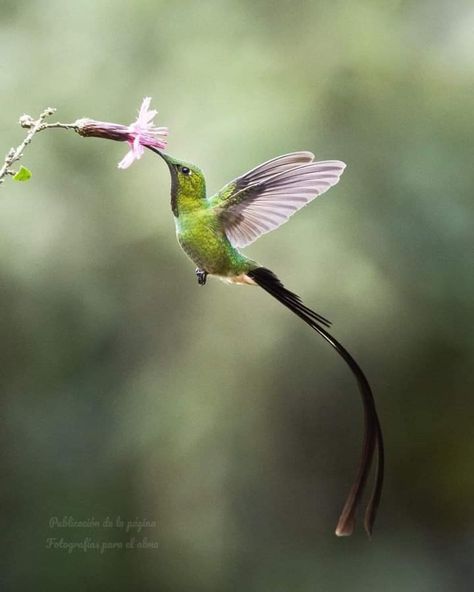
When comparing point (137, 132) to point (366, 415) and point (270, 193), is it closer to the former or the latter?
point (270, 193)

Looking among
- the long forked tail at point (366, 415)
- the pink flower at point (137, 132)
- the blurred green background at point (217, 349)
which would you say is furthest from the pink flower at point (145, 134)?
the blurred green background at point (217, 349)

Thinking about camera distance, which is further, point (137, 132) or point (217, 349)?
point (217, 349)

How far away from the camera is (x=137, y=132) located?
676 millimetres

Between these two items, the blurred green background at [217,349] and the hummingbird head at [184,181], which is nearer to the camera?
the hummingbird head at [184,181]

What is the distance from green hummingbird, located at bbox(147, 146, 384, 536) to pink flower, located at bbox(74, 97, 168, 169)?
1 cm

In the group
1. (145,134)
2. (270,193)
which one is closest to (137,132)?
(145,134)

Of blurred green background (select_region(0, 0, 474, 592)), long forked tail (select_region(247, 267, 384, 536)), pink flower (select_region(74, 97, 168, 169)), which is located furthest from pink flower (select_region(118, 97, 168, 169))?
blurred green background (select_region(0, 0, 474, 592))

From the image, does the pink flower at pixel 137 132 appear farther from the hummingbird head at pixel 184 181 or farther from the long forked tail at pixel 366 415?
the long forked tail at pixel 366 415

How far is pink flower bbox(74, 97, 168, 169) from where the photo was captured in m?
0.64

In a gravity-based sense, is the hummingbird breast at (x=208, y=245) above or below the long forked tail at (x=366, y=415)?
above

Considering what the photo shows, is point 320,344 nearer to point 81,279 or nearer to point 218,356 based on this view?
point 218,356

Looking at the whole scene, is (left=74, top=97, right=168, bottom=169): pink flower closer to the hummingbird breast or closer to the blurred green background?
the hummingbird breast

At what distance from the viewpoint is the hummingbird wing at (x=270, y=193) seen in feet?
2.19

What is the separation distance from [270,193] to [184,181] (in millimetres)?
76
